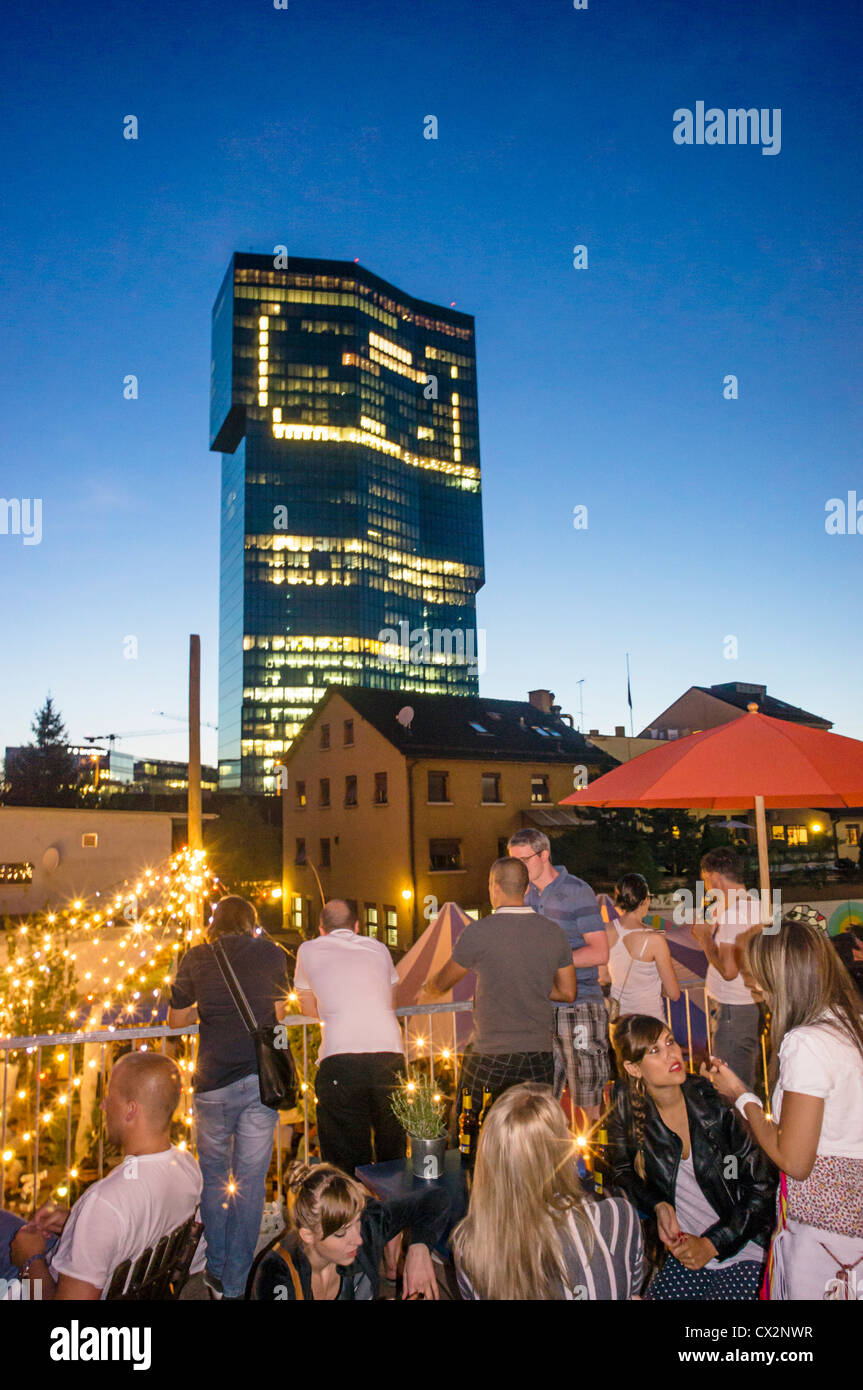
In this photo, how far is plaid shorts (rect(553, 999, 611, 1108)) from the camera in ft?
14.7

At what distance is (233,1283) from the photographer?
3.65 metres

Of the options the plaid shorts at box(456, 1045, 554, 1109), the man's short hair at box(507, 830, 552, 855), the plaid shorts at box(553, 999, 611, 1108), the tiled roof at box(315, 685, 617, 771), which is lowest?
the plaid shorts at box(553, 999, 611, 1108)

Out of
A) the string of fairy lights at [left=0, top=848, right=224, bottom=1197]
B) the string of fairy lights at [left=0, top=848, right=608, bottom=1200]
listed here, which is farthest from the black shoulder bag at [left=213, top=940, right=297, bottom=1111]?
the string of fairy lights at [left=0, top=848, right=224, bottom=1197]

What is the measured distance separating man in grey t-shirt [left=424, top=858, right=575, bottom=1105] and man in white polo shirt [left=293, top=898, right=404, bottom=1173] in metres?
0.38

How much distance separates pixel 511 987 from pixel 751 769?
1965 mm

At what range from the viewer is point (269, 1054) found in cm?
369

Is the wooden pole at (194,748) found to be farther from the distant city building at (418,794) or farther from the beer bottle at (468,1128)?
the distant city building at (418,794)

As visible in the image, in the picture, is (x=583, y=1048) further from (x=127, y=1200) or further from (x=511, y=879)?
(x=127, y=1200)

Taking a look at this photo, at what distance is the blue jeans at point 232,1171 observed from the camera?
12.1 feet

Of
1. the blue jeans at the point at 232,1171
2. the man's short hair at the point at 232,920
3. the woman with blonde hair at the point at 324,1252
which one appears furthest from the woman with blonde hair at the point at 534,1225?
the man's short hair at the point at 232,920

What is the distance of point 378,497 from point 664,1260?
410 ft

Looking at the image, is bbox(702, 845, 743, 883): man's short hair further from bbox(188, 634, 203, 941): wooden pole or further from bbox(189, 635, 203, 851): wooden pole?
bbox(189, 635, 203, 851): wooden pole
